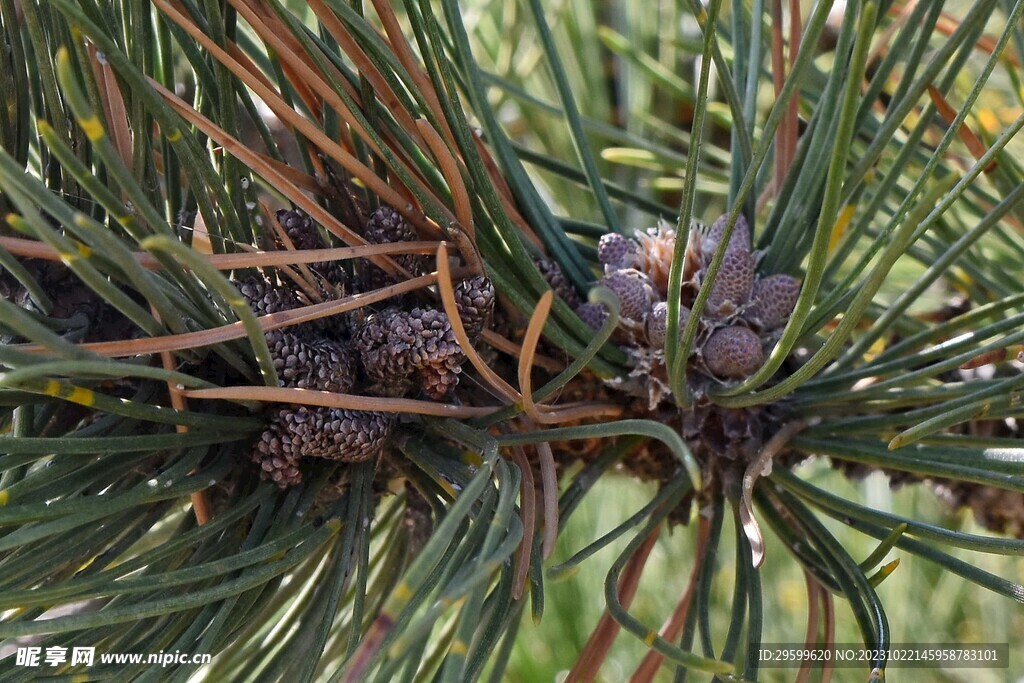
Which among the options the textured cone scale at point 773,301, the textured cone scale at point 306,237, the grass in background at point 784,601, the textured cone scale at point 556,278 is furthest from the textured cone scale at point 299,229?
the grass in background at point 784,601

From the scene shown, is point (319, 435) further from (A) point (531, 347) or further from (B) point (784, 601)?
(B) point (784, 601)

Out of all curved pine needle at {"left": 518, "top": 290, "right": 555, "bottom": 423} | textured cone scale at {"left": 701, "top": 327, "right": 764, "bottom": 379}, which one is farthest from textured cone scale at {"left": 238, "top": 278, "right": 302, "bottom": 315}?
textured cone scale at {"left": 701, "top": 327, "right": 764, "bottom": 379}

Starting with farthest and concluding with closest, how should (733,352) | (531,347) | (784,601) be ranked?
(784,601), (733,352), (531,347)

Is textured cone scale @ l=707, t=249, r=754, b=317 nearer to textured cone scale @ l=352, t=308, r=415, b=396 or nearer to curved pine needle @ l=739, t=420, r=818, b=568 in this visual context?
curved pine needle @ l=739, t=420, r=818, b=568

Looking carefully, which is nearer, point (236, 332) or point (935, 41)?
point (236, 332)

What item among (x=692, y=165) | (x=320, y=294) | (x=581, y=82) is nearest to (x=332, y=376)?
(x=320, y=294)

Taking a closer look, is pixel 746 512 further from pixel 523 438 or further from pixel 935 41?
pixel 935 41

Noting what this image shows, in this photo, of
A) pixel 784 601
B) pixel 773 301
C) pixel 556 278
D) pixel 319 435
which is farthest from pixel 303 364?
pixel 784 601

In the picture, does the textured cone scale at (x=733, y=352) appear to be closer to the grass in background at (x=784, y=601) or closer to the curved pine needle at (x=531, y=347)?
the curved pine needle at (x=531, y=347)
